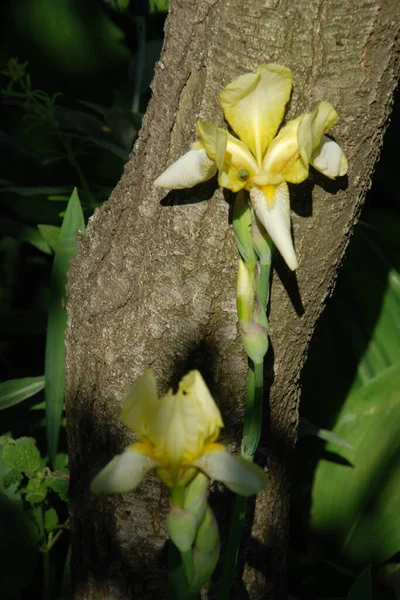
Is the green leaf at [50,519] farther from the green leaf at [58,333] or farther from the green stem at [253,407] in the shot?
the green stem at [253,407]

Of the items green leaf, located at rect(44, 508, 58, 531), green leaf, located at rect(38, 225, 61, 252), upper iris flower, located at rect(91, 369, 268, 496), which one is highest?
green leaf, located at rect(38, 225, 61, 252)

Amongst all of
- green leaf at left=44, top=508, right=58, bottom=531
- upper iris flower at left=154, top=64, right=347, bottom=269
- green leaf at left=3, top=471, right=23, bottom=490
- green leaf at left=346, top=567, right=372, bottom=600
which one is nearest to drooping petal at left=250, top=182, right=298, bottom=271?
→ upper iris flower at left=154, top=64, right=347, bottom=269

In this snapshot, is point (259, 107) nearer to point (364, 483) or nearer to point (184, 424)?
point (184, 424)

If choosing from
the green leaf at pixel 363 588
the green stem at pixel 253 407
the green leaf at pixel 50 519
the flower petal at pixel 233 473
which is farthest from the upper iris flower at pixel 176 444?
the green leaf at pixel 50 519

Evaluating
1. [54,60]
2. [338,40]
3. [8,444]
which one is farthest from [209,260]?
[54,60]

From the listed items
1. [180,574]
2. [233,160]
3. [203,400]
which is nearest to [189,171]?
[233,160]

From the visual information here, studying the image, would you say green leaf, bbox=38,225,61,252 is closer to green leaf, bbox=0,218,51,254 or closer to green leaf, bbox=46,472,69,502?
green leaf, bbox=0,218,51,254

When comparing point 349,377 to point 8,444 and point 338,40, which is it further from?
point 338,40
